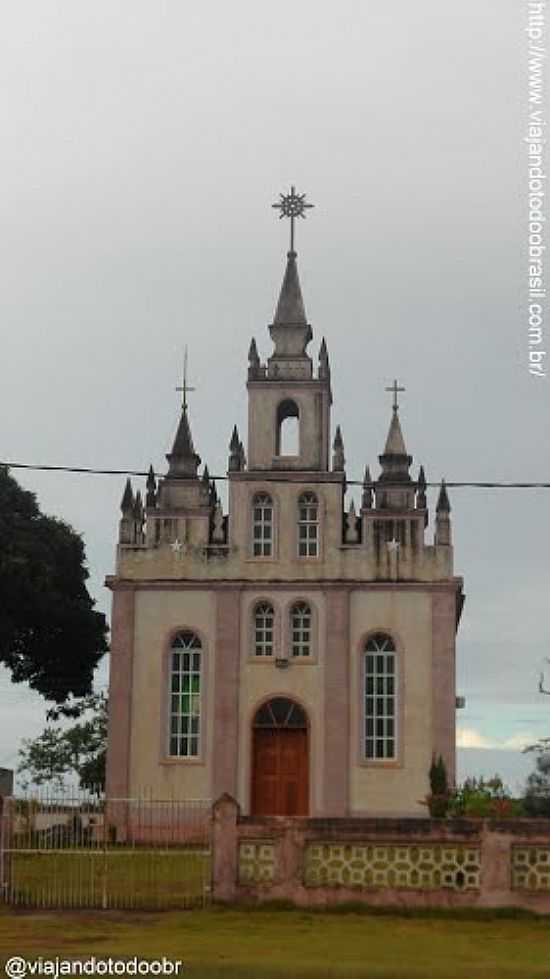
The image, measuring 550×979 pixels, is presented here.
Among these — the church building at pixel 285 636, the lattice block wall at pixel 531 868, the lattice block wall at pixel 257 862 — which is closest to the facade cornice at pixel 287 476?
the church building at pixel 285 636

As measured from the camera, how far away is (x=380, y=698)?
37.0 metres

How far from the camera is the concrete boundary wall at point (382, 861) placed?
70.5ft

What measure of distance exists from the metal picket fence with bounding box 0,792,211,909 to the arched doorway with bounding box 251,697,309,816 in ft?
32.2

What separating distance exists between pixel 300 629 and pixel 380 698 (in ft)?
8.86

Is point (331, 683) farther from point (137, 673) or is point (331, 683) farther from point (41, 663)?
point (41, 663)

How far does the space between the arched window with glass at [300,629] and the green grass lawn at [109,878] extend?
40.7 ft

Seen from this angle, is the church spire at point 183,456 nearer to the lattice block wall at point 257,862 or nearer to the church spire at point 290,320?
the church spire at point 290,320

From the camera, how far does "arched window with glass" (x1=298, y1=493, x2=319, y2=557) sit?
38.2 m

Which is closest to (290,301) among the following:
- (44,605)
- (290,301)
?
(290,301)

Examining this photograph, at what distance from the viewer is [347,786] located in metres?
36.3

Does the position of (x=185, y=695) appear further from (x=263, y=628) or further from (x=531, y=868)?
(x=531, y=868)

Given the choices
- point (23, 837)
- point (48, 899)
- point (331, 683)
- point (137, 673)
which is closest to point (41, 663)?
point (137, 673)

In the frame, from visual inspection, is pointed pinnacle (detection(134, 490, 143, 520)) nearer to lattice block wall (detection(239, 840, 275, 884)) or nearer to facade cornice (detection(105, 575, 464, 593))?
facade cornice (detection(105, 575, 464, 593))

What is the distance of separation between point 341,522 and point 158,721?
6935mm
